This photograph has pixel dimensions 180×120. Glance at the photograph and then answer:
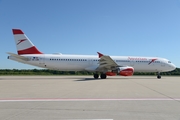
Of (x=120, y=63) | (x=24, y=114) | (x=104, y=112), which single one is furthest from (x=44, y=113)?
(x=120, y=63)

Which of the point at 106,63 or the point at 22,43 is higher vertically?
the point at 22,43

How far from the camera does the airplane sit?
2486cm

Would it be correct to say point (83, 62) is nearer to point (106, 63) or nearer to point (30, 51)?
point (106, 63)

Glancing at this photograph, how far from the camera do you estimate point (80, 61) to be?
27250 millimetres

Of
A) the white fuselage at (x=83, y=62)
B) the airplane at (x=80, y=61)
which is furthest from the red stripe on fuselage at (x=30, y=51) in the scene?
the white fuselage at (x=83, y=62)

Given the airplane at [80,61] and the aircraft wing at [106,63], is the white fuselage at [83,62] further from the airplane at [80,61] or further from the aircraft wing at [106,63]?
the aircraft wing at [106,63]

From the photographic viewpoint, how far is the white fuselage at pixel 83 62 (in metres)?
26.0

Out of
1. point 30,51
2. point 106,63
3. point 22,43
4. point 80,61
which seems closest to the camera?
point 106,63

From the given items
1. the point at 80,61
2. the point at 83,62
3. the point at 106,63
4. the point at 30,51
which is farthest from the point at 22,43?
the point at 106,63

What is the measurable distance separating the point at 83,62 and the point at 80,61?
0.46m

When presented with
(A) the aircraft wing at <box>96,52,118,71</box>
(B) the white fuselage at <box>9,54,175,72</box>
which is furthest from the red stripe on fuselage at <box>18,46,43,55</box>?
(A) the aircraft wing at <box>96,52,118,71</box>

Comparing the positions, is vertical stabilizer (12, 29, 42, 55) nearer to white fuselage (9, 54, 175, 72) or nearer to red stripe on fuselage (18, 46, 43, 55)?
red stripe on fuselage (18, 46, 43, 55)

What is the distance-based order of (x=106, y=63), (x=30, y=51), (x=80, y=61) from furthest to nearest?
(x=80, y=61)
(x=30, y=51)
(x=106, y=63)

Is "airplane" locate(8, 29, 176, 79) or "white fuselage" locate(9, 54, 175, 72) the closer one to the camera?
"airplane" locate(8, 29, 176, 79)
